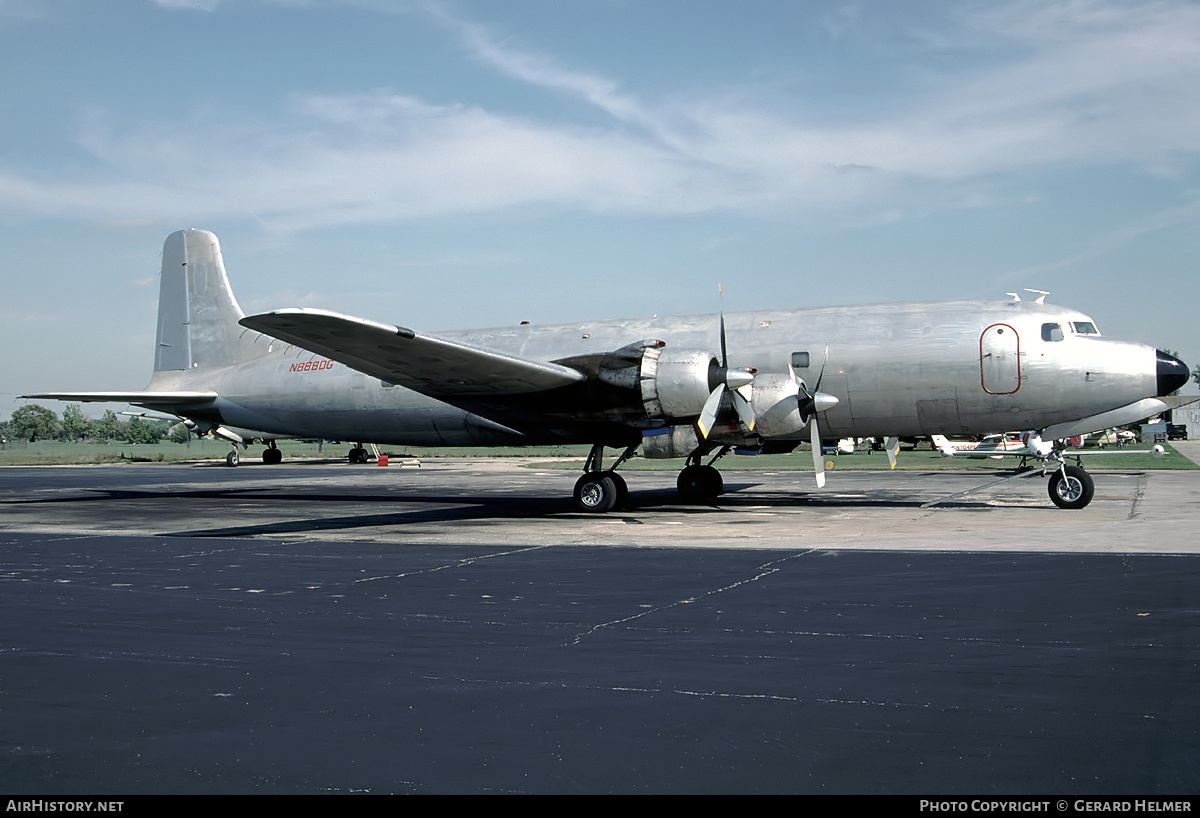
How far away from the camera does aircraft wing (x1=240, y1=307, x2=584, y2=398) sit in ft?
52.5

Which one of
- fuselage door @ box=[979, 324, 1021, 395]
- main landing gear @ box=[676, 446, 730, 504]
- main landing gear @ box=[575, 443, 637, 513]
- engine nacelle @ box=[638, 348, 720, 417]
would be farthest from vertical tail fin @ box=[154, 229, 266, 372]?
fuselage door @ box=[979, 324, 1021, 395]

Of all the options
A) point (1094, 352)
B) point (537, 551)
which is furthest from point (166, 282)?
point (1094, 352)

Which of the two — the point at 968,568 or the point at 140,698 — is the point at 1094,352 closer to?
the point at 968,568

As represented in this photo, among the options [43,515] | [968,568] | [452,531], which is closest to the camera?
[968,568]

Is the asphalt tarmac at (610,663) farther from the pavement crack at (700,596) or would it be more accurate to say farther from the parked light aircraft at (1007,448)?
the parked light aircraft at (1007,448)

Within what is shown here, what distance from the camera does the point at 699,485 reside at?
22.5 meters

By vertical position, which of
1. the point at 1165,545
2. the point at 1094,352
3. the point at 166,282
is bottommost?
the point at 1165,545

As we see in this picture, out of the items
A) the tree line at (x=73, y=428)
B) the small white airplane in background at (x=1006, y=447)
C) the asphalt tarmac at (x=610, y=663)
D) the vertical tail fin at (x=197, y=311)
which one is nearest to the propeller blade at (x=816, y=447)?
the asphalt tarmac at (x=610, y=663)

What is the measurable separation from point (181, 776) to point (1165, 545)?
43.2 feet

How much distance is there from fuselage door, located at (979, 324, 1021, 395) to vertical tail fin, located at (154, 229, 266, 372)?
18.7 m

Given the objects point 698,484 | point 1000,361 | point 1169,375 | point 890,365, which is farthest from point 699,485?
point 1169,375

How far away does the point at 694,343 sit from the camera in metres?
20.8

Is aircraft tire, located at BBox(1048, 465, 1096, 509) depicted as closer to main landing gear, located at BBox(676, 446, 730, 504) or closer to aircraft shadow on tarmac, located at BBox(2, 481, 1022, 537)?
aircraft shadow on tarmac, located at BBox(2, 481, 1022, 537)

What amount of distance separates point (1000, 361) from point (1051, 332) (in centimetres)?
123
